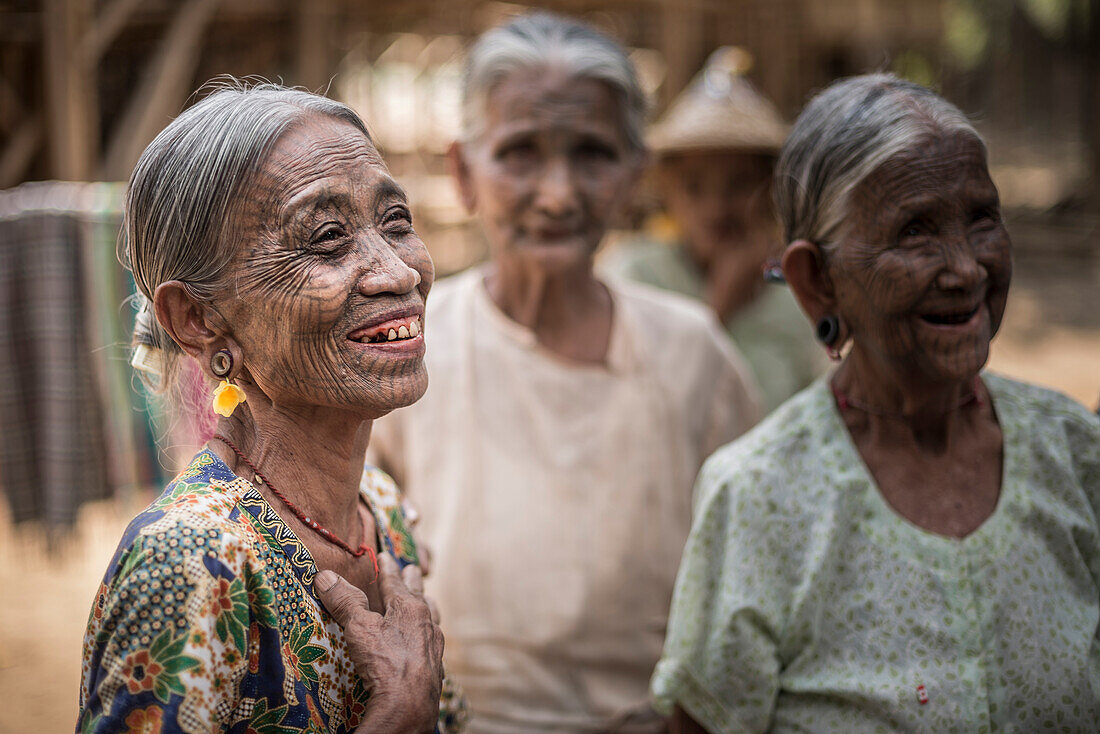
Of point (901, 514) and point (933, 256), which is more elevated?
point (933, 256)

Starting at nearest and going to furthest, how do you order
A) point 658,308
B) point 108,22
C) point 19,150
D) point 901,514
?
1. point 901,514
2. point 658,308
3. point 108,22
4. point 19,150

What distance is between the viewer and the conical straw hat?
403 centimetres

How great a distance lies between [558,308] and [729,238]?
4.98 feet

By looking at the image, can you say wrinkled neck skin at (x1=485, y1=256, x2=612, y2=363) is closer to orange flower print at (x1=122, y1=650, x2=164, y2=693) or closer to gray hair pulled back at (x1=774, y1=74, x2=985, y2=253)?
gray hair pulled back at (x1=774, y1=74, x2=985, y2=253)

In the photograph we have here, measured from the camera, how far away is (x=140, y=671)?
3.96 ft

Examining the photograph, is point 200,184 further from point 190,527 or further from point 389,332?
point 190,527

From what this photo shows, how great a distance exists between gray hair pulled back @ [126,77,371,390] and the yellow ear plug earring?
96 millimetres

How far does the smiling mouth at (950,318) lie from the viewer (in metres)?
1.79

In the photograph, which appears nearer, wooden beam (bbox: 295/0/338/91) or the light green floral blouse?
the light green floral blouse

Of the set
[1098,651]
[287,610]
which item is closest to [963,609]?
[1098,651]

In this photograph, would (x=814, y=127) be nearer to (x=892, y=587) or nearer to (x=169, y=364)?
(x=892, y=587)

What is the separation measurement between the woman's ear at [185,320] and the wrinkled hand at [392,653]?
393mm

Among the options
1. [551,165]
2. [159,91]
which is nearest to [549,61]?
[551,165]

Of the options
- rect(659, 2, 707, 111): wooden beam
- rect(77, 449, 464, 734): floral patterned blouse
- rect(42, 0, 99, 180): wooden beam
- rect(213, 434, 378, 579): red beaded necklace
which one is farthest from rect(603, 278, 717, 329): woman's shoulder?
rect(659, 2, 707, 111): wooden beam
